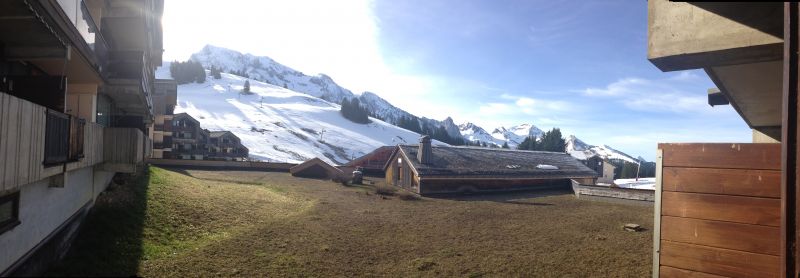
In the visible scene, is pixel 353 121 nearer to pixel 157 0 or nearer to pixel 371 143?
pixel 371 143

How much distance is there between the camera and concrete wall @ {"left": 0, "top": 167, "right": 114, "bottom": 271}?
20.2 ft

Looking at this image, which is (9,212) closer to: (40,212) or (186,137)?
(40,212)

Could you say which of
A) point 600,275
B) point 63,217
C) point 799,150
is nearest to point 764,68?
point 799,150

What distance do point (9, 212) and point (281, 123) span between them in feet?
367

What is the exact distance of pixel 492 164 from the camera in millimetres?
37375

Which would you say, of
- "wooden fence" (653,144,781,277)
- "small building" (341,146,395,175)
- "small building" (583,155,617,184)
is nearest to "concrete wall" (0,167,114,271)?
"wooden fence" (653,144,781,277)

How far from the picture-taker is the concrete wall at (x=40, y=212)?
6.14m

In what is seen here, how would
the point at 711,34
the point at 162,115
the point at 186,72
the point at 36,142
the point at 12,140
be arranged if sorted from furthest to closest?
the point at 186,72
the point at 162,115
the point at 36,142
the point at 12,140
the point at 711,34

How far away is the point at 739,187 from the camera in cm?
434

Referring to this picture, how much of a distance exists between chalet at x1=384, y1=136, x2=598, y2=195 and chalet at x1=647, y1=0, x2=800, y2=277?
25.8 meters

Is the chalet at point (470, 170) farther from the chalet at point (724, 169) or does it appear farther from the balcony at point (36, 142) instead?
the chalet at point (724, 169)

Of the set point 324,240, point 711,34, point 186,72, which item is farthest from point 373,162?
point 186,72

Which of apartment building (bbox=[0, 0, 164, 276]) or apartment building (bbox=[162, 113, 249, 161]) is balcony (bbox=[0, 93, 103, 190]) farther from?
apartment building (bbox=[162, 113, 249, 161])

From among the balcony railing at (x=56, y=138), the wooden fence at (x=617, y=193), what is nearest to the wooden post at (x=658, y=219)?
the balcony railing at (x=56, y=138)
